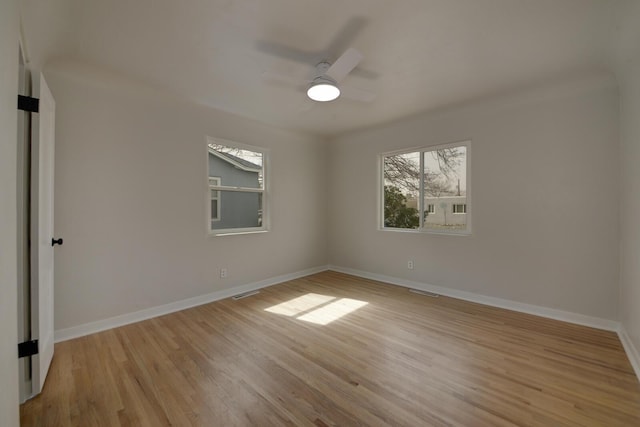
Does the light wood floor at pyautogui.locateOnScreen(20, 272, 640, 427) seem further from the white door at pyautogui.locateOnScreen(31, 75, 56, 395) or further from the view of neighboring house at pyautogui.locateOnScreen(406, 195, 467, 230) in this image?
the view of neighboring house at pyautogui.locateOnScreen(406, 195, 467, 230)

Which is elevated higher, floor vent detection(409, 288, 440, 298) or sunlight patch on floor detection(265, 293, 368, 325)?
floor vent detection(409, 288, 440, 298)

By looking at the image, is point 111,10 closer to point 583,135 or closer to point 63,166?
point 63,166

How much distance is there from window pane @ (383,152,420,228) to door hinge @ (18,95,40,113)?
13.6 feet

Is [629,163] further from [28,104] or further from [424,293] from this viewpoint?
[28,104]

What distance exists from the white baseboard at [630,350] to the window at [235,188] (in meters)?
4.15

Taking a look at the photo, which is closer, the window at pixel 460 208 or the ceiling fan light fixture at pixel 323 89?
the ceiling fan light fixture at pixel 323 89

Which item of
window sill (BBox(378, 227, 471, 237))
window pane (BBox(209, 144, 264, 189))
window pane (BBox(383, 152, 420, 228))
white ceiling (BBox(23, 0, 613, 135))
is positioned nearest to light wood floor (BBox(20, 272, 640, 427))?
window sill (BBox(378, 227, 471, 237))

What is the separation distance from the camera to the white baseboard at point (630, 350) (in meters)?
2.04

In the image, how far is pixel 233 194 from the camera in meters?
4.00

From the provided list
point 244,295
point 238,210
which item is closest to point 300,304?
point 244,295

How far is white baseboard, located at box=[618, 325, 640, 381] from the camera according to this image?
80.4 inches

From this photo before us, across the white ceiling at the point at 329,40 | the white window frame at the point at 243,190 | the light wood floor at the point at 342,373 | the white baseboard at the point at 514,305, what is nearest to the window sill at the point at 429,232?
the white baseboard at the point at 514,305

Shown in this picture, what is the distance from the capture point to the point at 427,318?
10.0 feet

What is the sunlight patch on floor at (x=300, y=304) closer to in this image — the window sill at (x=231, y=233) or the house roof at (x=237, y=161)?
the window sill at (x=231, y=233)
